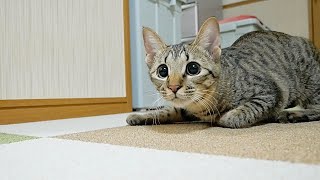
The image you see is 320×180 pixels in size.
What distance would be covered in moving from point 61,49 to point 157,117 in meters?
0.78

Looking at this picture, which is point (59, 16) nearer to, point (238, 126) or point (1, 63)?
point (1, 63)

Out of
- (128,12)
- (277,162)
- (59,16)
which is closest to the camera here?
(277,162)

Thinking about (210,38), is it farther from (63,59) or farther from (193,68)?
(63,59)

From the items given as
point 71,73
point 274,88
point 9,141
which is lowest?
point 9,141

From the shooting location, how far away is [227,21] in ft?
9.03

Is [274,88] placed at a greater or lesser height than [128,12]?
lesser

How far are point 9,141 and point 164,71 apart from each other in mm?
556

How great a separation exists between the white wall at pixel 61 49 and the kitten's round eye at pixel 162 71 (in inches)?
32.5

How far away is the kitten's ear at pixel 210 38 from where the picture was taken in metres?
1.09

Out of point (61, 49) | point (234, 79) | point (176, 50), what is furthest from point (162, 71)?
point (61, 49)

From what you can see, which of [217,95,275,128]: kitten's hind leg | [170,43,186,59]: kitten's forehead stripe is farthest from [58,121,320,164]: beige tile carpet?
[170,43,186,59]: kitten's forehead stripe

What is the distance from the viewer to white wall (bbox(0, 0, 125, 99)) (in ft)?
4.90

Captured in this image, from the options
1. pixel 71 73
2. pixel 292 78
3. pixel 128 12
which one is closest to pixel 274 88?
pixel 292 78

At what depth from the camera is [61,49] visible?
1733 millimetres
